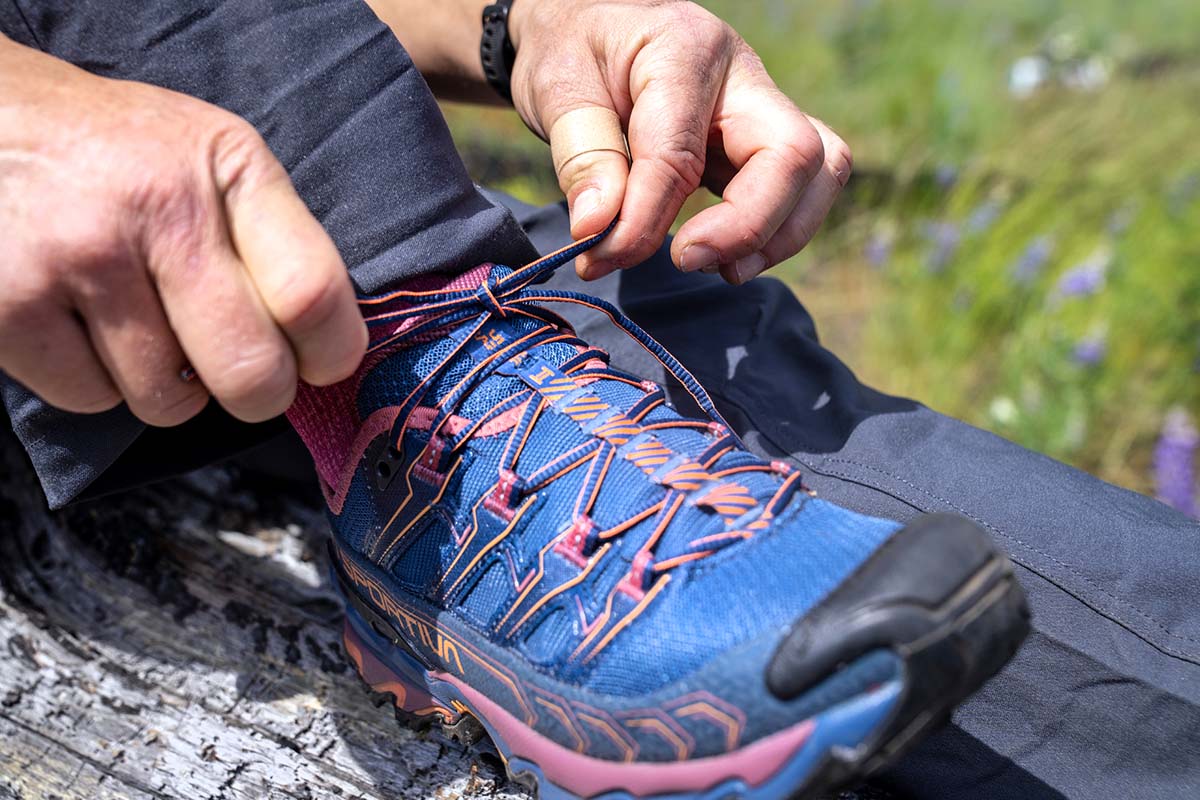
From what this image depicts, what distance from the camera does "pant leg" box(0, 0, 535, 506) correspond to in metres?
0.89

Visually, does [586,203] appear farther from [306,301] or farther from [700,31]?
[306,301]

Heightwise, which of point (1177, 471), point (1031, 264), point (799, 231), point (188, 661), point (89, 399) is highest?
point (799, 231)

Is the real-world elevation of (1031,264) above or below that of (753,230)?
below

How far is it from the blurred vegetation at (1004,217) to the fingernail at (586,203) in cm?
136

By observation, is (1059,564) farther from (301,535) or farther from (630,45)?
(301,535)

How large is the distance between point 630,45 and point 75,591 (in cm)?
103

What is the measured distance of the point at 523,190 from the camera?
2.65 metres

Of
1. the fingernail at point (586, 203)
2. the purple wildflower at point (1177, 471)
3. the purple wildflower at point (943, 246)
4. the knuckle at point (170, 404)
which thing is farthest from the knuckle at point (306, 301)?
the purple wildflower at point (943, 246)

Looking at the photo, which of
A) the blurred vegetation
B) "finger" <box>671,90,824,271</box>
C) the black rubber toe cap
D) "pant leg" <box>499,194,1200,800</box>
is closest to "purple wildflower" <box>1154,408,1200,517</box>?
the blurred vegetation

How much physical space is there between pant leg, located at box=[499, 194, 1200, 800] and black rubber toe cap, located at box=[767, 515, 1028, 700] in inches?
9.9

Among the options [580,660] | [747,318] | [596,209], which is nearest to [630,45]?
[596,209]

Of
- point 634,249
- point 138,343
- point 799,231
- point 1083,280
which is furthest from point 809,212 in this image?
point 1083,280

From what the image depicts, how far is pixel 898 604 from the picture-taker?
0.63 m

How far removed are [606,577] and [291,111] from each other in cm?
57
